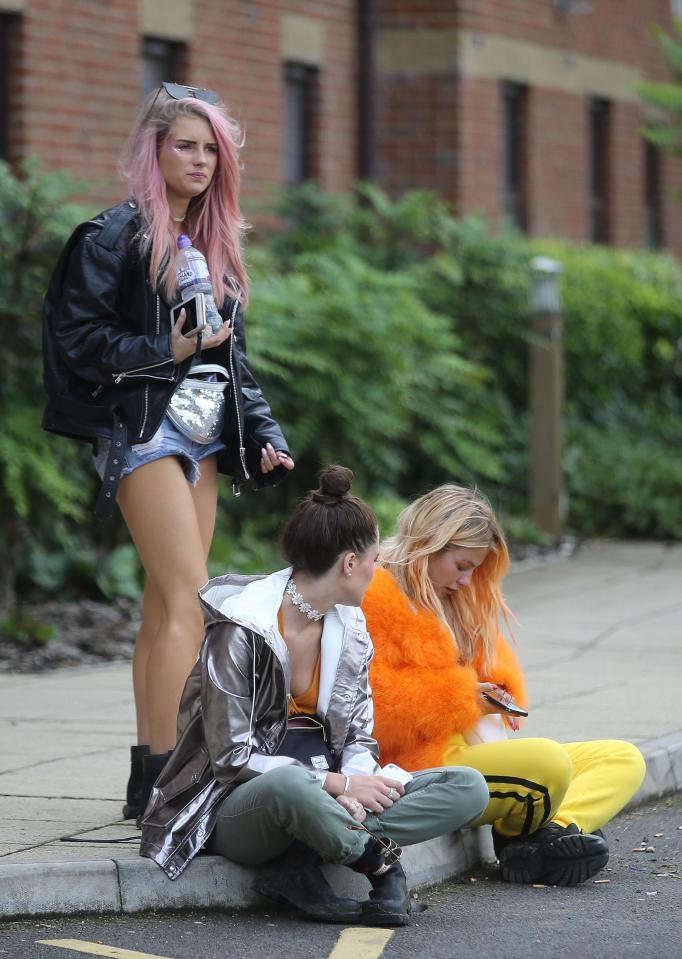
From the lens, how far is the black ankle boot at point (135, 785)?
5039 millimetres

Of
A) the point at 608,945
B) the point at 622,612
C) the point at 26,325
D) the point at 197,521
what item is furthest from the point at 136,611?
the point at 608,945

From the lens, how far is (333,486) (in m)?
4.56

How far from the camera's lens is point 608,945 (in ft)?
14.1

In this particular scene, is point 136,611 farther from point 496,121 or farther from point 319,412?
point 496,121

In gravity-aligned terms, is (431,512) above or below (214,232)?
below

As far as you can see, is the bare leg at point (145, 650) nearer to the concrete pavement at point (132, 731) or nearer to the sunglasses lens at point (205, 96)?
the concrete pavement at point (132, 731)

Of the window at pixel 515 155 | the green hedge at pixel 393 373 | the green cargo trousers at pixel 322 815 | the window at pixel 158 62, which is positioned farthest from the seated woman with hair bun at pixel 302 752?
the window at pixel 515 155

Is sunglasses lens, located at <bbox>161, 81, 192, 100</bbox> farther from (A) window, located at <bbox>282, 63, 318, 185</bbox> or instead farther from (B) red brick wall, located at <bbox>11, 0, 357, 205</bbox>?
(A) window, located at <bbox>282, 63, 318, 185</bbox>

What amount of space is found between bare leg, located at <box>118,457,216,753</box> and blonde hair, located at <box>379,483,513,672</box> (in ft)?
1.95

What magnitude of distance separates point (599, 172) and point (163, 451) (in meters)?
Answer: 14.9

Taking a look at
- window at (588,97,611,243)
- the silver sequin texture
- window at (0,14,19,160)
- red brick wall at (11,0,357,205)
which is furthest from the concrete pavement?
window at (588,97,611,243)

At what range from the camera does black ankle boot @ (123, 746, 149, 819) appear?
5039 millimetres

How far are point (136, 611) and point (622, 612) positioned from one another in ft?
9.09

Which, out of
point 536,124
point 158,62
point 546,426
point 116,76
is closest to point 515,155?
point 536,124
